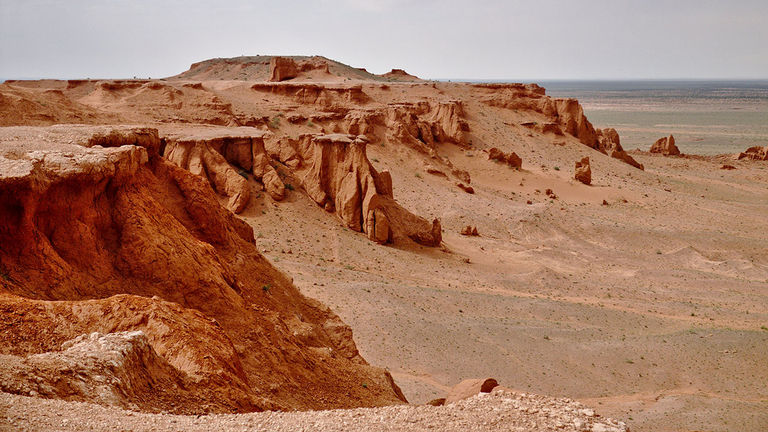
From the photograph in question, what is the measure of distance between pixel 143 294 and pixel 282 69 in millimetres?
45635

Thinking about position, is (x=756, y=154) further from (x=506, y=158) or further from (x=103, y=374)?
(x=103, y=374)

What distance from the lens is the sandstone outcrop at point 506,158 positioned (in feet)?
133

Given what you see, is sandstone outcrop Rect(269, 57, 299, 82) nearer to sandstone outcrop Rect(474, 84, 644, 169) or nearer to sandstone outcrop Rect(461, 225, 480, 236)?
sandstone outcrop Rect(474, 84, 644, 169)

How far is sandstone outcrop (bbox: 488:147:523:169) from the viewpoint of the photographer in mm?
40562

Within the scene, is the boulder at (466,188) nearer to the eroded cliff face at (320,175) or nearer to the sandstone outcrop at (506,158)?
the sandstone outcrop at (506,158)

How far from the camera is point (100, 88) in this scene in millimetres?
35938

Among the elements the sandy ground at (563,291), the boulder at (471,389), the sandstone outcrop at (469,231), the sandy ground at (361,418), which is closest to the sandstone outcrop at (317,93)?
the sandy ground at (563,291)

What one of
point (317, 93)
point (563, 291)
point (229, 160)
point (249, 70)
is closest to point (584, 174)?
point (317, 93)

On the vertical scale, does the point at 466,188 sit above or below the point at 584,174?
below

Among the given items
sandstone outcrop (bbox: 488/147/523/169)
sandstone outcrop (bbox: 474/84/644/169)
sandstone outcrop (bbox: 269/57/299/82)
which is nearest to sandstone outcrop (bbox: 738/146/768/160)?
sandstone outcrop (bbox: 474/84/644/169)

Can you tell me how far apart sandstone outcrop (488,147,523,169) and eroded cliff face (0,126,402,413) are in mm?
30795

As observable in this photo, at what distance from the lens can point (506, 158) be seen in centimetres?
4078

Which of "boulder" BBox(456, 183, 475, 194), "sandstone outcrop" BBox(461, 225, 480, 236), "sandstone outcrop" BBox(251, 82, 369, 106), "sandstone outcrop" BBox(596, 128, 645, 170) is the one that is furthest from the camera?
"sandstone outcrop" BBox(596, 128, 645, 170)

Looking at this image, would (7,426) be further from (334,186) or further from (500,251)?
(500,251)
